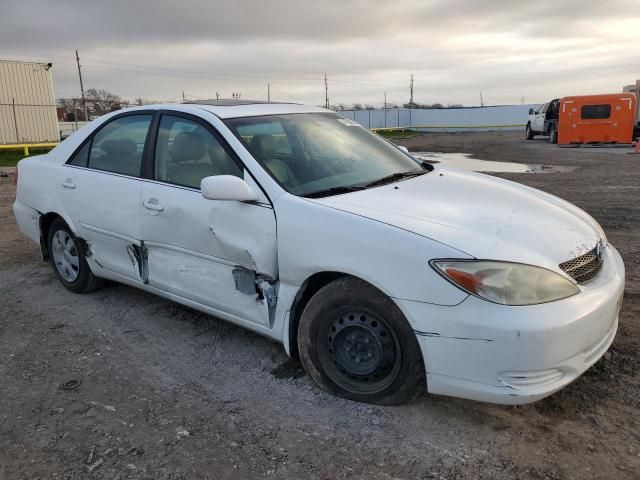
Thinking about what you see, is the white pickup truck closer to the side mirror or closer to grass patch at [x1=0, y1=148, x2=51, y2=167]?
grass patch at [x1=0, y1=148, x2=51, y2=167]

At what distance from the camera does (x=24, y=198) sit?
502cm

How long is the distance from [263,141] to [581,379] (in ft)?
7.80

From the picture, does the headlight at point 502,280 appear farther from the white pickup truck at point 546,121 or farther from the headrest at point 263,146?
the white pickup truck at point 546,121

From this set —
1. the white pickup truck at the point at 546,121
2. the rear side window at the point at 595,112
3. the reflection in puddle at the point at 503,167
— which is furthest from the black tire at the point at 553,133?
the reflection in puddle at the point at 503,167

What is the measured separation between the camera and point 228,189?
308cm

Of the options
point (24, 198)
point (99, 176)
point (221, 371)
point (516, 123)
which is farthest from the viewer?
point (516, 123)

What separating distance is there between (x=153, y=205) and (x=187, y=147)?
0.46m

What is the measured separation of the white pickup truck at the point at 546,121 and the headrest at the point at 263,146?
82.5 ft

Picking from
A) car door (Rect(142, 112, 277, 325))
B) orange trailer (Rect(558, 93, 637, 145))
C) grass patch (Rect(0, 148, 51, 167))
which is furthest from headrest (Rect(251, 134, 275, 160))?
orange trailer (Rect(558, 93, 637, 145))

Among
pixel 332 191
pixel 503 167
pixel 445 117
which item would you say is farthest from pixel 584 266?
pixel 445 117

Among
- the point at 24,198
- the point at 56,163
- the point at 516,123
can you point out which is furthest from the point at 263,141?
the point at 516,123

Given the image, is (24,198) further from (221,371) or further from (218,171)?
(221,371)

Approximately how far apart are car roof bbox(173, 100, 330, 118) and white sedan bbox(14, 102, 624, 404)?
2 cm

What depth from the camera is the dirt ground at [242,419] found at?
2455 mm
